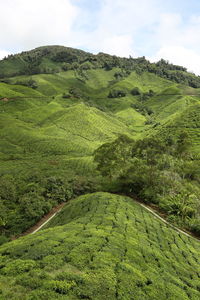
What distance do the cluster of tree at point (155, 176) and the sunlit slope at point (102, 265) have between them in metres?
10.5

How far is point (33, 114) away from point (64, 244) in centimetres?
12136

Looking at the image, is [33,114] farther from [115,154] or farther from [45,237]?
[45,237]

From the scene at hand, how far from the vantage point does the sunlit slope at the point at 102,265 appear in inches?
475

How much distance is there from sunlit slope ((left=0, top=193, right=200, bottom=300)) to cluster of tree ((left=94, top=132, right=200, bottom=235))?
415 inches

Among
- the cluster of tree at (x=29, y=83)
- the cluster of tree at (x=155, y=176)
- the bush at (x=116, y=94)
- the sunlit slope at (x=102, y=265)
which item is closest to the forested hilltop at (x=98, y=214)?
the sunlit slope at (x=102, y=265)

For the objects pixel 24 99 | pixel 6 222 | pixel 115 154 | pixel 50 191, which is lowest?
pixel 6 222

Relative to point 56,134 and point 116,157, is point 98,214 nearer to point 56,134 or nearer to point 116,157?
point 116,157

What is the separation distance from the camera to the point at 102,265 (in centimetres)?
1462

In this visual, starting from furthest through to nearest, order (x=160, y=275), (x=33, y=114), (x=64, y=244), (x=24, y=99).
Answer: (x=24, y=99)
(x=33, y=114)
(x=64, y=244)
(x=160, y=275)

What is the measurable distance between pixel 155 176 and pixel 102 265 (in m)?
28.6

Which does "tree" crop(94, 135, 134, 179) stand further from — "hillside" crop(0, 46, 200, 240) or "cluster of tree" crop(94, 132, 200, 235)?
"hillside" crop(0, 46, 200, 240)

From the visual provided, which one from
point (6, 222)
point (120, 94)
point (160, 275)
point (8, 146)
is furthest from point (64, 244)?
point (120, 94)

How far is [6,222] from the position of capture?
3475 centimetres

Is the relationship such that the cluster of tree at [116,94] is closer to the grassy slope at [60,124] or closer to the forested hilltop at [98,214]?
the grassy slope at [60,124]
